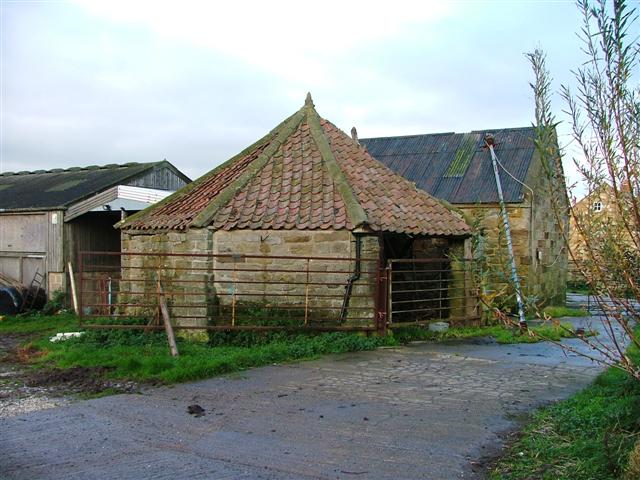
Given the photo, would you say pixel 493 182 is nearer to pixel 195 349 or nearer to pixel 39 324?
pixel 195 349

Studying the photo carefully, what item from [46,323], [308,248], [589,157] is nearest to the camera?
[589,157]

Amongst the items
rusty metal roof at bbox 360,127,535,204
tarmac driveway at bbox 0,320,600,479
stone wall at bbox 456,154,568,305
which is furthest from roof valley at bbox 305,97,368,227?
rusty metal roof at bbox 360,127,535,204

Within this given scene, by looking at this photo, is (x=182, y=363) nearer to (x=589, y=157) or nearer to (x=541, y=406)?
(x=541, y=406)

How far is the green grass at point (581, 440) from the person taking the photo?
4.98 meters

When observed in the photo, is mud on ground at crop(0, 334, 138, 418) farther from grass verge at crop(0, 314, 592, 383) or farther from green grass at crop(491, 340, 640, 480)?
green grass at crop(491, 340, 640, 480)

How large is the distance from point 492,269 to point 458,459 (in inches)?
66.9

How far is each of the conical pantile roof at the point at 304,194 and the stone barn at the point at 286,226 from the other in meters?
0.02

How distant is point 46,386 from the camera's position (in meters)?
8.62

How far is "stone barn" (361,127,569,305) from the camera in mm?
17203

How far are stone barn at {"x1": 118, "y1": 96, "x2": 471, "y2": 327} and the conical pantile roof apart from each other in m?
0.02

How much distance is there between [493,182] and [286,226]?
8.26m

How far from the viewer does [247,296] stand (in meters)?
12.1

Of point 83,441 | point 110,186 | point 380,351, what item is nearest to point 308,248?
point 380,351

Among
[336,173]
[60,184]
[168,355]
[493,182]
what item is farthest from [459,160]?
[60,184]
